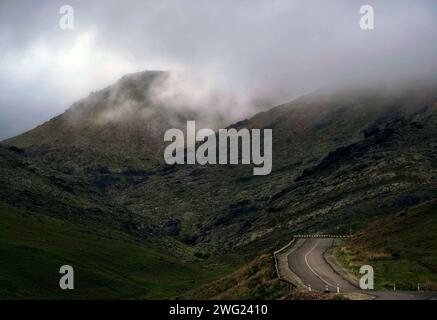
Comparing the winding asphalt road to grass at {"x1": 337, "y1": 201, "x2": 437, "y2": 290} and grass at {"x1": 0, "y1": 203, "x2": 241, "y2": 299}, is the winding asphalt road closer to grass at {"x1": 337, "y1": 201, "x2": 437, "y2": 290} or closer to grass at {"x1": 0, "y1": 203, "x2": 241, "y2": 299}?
grass at {"x1": 337, "y1": 201, "x2": 437, "y2": 290}

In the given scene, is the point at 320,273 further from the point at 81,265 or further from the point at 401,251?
the point at 81,265

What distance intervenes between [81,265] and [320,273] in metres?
96.0

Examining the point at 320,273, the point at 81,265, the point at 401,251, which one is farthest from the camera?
the point at 81,265

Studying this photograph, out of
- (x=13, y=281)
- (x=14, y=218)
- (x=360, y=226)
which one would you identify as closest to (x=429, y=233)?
(x=360, y=226)

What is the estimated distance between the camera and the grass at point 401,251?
61069mm

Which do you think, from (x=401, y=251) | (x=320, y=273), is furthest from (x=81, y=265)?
(x=320, y=273)

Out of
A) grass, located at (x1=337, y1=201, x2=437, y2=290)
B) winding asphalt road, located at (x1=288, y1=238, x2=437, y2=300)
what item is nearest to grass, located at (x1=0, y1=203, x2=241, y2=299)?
winding asphalt road, located at (x1=288, y1=238, x2=437, y2=300)

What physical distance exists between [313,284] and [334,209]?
5430 inches

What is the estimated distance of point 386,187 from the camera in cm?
18850

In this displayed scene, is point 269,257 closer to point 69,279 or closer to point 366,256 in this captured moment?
point 366,256

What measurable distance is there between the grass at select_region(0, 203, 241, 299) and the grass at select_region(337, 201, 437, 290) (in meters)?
55.8

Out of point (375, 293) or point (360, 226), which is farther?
point (360, 226)

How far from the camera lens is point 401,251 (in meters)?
75.8

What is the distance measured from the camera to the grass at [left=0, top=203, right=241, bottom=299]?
130m
